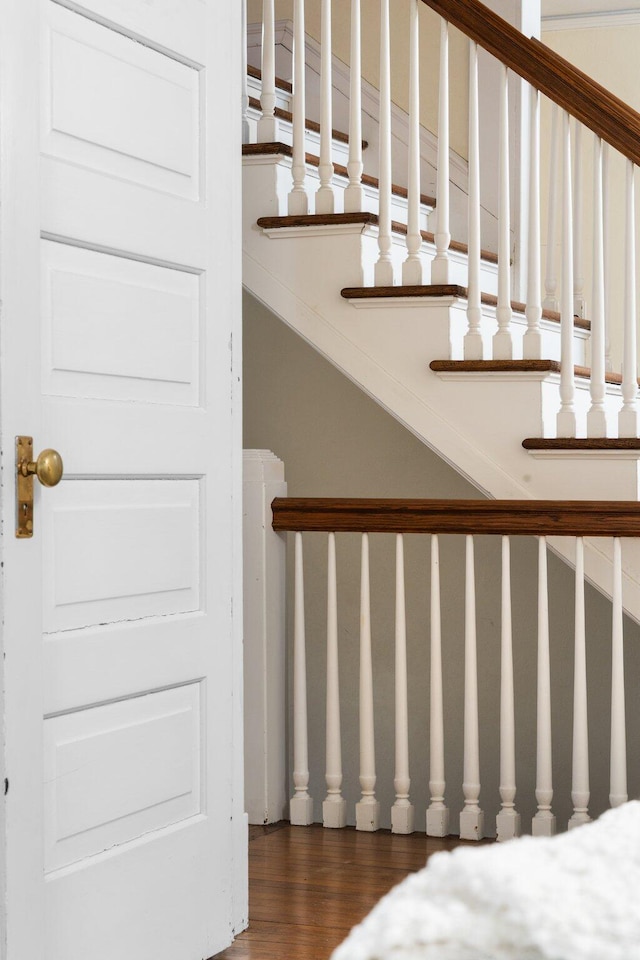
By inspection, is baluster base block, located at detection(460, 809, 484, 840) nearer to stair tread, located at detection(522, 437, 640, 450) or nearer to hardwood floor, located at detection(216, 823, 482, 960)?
hardwood floor, located at detection(216, 823, 482, 960)

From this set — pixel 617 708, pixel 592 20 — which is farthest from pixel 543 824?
pixel 592 20

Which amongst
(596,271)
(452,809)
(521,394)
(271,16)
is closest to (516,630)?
(452,809)

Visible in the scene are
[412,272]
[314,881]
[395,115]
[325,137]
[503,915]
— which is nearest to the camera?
[503,915]

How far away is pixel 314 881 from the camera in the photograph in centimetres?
238

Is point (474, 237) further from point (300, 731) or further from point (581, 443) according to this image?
point (300, 731)

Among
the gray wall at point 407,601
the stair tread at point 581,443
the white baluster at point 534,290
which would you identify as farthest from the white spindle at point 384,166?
the stair tread at point 581,443

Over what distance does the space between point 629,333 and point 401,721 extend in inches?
42.8

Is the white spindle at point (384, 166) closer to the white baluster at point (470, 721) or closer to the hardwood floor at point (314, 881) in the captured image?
the white baluster at point (470, 721)

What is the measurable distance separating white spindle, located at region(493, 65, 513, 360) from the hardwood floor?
1.23 metres

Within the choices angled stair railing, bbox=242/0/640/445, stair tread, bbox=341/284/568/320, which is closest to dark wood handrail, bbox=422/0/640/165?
angled stair railing, bbox=242/0/640/445

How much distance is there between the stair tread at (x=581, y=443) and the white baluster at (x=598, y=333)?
0.06 metres

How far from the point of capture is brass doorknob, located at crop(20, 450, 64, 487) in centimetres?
162

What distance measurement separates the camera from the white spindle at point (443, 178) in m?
2.83

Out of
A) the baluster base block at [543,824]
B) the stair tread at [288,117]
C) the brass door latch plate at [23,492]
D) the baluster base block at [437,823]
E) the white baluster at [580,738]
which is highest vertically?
the stair tread at [288,117]
